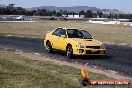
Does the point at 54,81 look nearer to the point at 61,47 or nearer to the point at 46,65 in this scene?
the point at 46,65

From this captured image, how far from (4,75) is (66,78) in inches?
73.9

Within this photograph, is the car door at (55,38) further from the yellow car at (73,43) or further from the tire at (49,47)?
the tire at (49,47)

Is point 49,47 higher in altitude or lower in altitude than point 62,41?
lower

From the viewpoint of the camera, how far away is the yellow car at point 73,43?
1847 cm

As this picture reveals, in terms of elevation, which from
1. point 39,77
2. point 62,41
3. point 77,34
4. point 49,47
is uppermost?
point 77,34

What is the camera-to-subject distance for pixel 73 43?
1862 cm

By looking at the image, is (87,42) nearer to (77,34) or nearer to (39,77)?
(77,34)

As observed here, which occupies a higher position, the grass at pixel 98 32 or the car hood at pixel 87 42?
the car hood at pixel 87 42

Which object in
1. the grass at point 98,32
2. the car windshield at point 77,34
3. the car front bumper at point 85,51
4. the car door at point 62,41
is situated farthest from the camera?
the grass at point 98,32

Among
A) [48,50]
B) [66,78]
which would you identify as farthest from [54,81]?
[48,50]

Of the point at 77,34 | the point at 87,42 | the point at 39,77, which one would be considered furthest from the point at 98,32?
the point at 39,77

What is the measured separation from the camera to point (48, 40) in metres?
21.1

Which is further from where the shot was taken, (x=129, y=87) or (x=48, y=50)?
(x=48, y=50)

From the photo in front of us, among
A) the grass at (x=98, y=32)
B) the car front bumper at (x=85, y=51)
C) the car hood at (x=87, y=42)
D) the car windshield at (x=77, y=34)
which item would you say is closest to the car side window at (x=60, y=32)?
the car windshield at (x=77, y=34)
